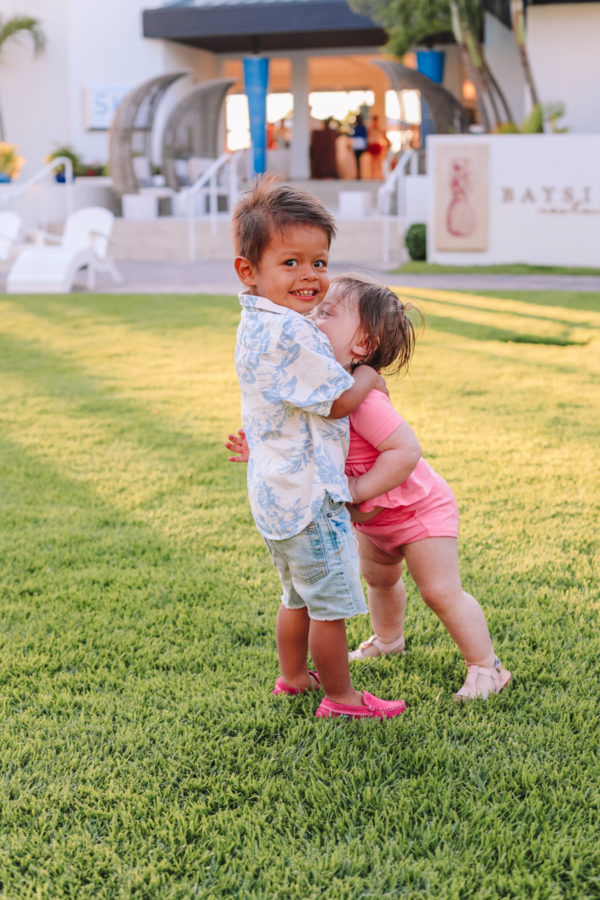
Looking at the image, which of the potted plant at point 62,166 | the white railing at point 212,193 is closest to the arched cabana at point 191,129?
the white railing at point 212,193

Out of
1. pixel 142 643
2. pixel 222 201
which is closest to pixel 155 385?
pixel 142 643

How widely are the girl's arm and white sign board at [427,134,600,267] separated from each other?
1210 centimetres

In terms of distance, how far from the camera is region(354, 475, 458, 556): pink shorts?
7.30 feet

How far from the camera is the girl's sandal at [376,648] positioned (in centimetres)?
252

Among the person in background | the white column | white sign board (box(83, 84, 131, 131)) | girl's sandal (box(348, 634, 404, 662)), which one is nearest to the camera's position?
girl's sandal (box(348, 634, 404, 662))

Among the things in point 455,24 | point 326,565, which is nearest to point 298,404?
point 326,565

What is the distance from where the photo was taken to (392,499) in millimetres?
2211

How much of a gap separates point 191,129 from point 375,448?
20.2 m

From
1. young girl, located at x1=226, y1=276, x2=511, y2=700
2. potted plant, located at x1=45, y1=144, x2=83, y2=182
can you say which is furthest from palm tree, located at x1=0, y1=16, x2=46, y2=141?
young girl, located at x1=226, y1=276, x2=511, y2=700

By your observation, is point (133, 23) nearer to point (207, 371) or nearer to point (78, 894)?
point (207, 371)

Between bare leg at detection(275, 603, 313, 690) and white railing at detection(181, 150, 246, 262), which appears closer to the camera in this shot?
bare leg at detection(275, 603, 313, 690)

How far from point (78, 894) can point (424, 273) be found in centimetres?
1191

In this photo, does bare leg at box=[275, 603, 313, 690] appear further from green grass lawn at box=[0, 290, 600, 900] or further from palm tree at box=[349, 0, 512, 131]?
palm tree at box=[349, 0, 512, 131]

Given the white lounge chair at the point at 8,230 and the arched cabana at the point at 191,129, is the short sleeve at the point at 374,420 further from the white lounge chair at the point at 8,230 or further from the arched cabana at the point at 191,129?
the arched cabana at the point at 191,129
